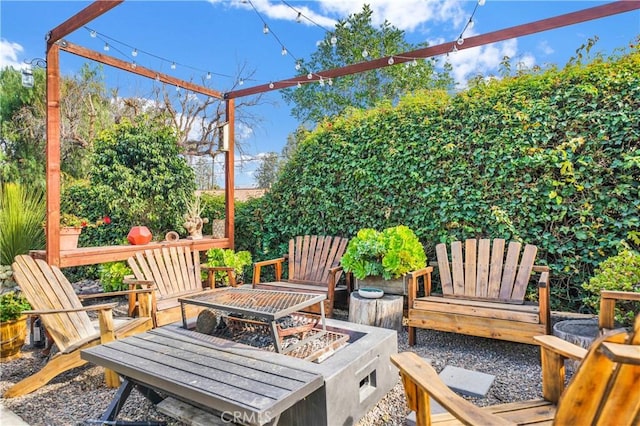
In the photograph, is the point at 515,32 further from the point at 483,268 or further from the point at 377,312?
the point at 377,312

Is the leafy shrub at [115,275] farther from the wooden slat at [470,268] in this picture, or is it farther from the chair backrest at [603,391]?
the chair backrest at [603,391]

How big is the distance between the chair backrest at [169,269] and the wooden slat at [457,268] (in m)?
2.55

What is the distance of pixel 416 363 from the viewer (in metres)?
1.31

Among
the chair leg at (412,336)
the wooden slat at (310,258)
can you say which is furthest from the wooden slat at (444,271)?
the wooden slat at (310,258)

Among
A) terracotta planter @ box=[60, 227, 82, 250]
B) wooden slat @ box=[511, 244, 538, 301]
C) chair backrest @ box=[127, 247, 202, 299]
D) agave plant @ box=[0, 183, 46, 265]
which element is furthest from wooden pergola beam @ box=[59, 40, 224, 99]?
wooden slat @ box=[511, 244, 538, 301]

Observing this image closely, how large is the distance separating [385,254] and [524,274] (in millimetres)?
1178

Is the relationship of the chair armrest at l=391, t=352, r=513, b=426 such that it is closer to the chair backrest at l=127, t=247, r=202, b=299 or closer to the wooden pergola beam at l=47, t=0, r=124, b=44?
the chair backrest at l=127, t=247, r=202, b=299

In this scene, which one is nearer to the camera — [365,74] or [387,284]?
[387,284]

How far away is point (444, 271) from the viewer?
10.9 feet

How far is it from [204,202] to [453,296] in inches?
155

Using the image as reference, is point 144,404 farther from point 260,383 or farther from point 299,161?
point 299,161

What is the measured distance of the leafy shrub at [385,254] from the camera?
336 cm

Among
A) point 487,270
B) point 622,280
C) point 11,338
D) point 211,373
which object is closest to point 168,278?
point 11,338

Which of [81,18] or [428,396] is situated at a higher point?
[81,18]
